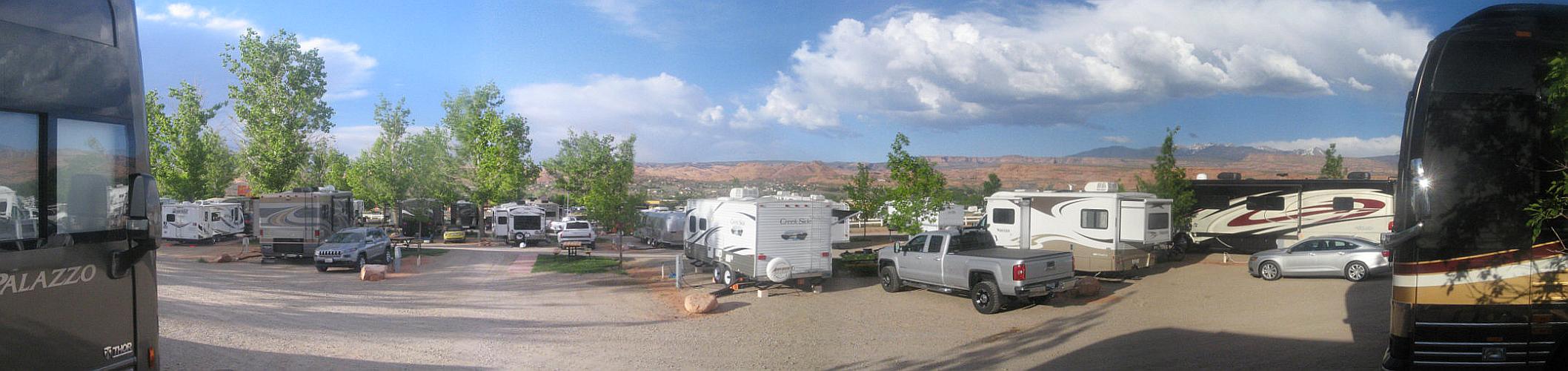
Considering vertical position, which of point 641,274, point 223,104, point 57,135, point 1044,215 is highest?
point 223,104

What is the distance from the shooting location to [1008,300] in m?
12.3

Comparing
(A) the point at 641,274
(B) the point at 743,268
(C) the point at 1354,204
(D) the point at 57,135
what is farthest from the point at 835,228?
(D) the point at 57,135

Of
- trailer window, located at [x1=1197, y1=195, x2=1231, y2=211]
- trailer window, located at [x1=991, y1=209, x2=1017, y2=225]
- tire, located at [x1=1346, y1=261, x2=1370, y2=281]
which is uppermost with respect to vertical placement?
trailer window, located at [x1=1197, y1=195, x2=1231, y2=211]

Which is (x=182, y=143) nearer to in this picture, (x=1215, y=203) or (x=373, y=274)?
(x=373, y=274)

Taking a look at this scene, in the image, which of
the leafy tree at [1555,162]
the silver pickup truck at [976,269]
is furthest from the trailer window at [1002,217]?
the leafy tree at [1555,162]

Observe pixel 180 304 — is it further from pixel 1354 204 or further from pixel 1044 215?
pixel 1354 204

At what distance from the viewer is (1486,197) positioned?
536cm

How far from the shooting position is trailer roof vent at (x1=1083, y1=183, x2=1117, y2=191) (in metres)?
17.6

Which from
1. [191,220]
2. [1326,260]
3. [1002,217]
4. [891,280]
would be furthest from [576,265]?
[191,220]

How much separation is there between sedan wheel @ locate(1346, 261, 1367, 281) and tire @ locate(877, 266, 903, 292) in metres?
9.83

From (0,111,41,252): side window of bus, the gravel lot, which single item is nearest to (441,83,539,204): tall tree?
the gravel lot

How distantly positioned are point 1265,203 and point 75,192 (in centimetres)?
2663

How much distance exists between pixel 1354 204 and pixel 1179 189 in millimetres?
4509

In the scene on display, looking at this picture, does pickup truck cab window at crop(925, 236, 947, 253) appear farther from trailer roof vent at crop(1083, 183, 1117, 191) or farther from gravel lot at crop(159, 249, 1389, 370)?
trailer roof vent at crop(1083, 183, 1117, 191)
